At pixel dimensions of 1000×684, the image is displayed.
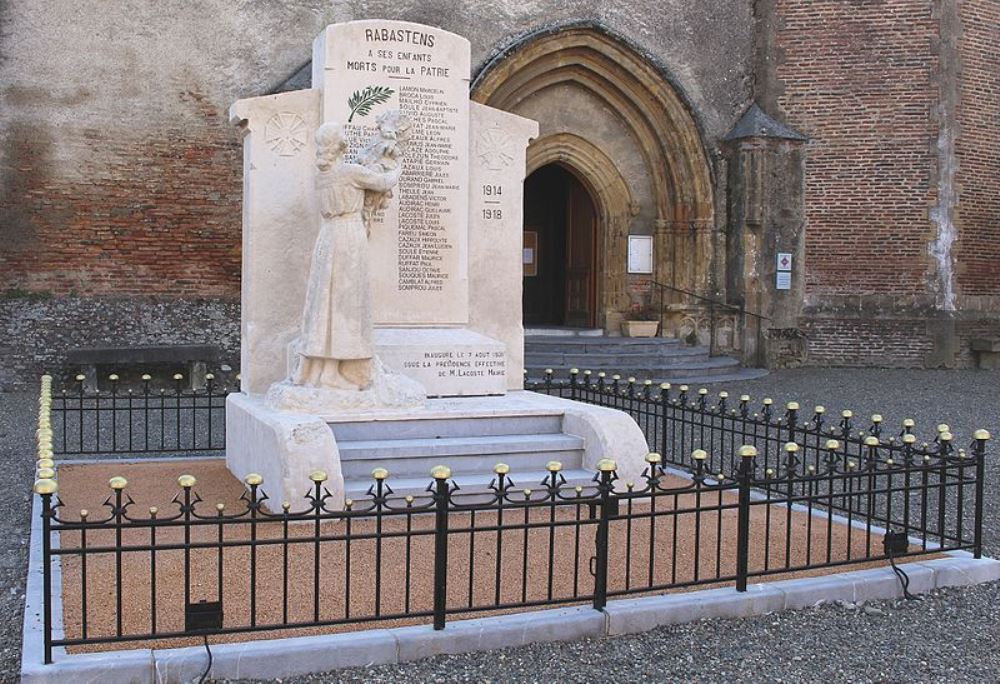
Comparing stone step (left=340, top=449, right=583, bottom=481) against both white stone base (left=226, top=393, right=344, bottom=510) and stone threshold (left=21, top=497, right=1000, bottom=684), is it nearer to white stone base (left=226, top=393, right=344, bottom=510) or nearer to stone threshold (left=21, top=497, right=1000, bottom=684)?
white stone base (left=226, top=393, right=344, bottom=510)

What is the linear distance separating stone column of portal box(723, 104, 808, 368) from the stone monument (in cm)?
884

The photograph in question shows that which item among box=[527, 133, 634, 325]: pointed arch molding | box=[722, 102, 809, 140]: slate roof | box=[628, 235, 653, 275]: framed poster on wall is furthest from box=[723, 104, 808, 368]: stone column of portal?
box=[527, 133, 634, 325]: pointed arch molding

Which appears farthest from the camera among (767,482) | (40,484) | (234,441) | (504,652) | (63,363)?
(63,363)

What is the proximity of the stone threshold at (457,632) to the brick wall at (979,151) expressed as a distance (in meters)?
13.3

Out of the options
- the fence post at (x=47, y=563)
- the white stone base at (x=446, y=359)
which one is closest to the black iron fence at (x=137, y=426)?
the white stone base at (x=446, y=359)

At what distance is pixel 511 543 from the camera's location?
5.92m

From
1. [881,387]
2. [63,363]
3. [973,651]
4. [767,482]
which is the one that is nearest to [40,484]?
[767,482]

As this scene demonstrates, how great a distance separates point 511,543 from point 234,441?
3122 mm

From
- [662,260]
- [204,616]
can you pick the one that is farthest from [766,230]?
[204,616]

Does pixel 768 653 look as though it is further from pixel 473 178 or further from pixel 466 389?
pixel 473 178

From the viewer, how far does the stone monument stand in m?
7.16

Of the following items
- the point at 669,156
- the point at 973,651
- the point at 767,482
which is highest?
the point at 669,156

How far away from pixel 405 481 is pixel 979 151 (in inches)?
563

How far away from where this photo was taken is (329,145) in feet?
24.1
